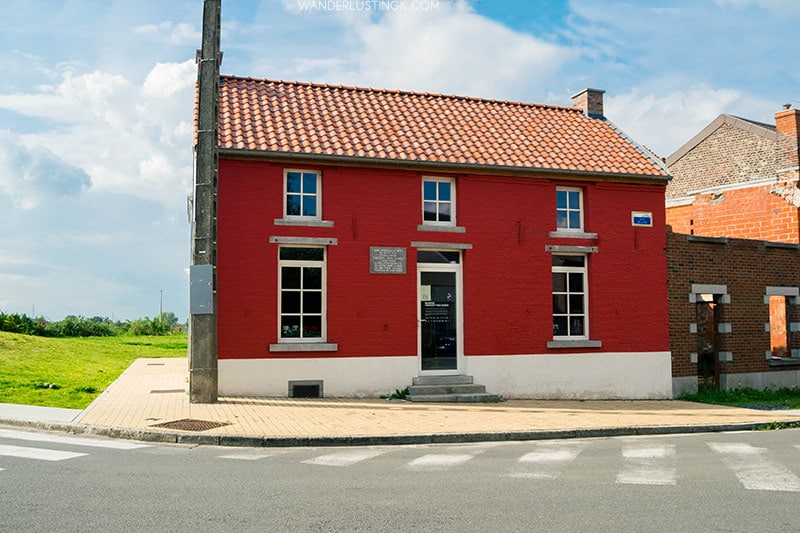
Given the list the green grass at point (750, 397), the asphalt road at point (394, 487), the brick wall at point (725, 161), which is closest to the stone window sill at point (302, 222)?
the asphalt road at point (394, 487)

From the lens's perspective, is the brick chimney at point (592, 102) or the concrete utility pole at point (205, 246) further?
the brick chimney at point (592, 102)

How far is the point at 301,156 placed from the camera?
1448 cm

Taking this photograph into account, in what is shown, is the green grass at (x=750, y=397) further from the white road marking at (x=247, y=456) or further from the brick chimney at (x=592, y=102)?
the white road marking at (x=247, y=456)

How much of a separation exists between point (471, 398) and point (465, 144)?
570cm

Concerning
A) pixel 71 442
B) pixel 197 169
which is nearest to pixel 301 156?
pixel 197 169

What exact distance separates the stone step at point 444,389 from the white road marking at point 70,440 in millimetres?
6365

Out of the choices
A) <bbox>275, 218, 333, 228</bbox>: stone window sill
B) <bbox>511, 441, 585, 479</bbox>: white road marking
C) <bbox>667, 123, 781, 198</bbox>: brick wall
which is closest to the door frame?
<bbox>275, 218, 333, 228</bbox>: stone window sill

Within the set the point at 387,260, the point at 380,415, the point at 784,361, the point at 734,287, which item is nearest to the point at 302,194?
the point at 387,260

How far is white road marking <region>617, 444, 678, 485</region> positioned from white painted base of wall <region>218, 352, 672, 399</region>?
18.1ft

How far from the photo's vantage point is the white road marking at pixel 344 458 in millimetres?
8609

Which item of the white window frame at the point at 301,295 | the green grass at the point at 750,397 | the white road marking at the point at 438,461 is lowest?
the green grass at the point at 750,397

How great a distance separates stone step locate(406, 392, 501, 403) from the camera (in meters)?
14.5

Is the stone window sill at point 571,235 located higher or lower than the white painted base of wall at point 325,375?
higher

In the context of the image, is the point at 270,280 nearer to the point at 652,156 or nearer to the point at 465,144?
the point at 465,144
